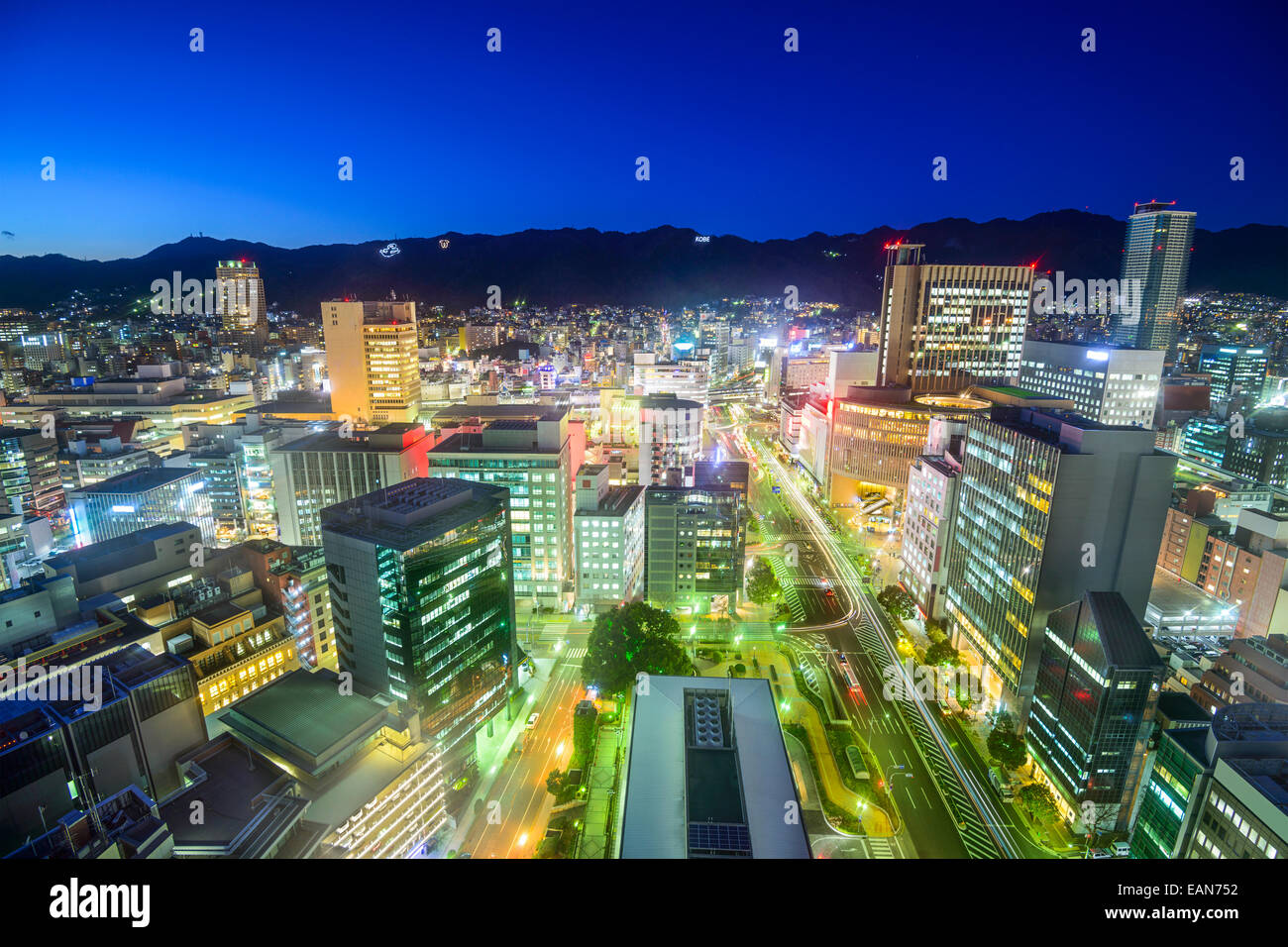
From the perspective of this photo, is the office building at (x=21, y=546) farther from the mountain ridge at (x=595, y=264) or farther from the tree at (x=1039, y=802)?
the mountain ridge at (x=595, y=264)

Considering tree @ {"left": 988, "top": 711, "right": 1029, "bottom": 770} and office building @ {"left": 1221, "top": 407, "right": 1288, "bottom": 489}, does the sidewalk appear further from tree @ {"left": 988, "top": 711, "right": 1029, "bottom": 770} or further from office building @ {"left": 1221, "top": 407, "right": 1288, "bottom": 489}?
office building @ {"left": 1221, "top": 407, "right": 1288, "bottom": 489}

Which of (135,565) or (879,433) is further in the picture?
(879,433)

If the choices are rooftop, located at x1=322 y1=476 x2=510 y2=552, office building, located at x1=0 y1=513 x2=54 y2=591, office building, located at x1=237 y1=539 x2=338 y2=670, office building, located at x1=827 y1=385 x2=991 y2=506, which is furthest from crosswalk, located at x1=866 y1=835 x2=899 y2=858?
office building, located at x1=0 y1=513 x2=54 y2=591

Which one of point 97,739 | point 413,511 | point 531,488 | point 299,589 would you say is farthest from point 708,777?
point 299,589

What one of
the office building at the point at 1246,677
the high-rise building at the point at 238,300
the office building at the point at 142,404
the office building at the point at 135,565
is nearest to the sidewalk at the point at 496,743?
the office building at the point at 135,565

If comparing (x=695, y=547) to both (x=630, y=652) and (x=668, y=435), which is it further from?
(x=668, y=435)
